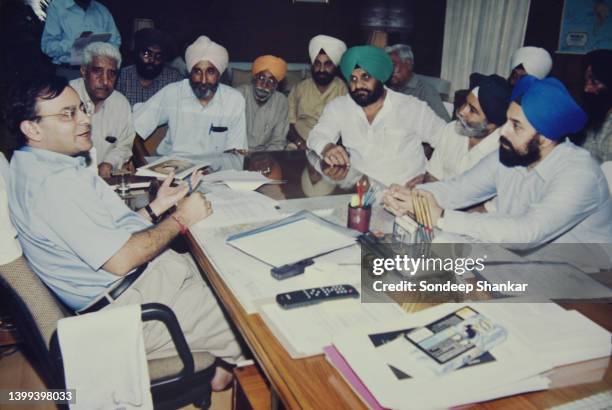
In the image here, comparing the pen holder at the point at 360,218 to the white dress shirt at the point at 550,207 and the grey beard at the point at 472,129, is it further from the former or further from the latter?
the grey beard at the point at 472,129

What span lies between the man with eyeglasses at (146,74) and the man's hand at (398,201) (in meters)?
3.00

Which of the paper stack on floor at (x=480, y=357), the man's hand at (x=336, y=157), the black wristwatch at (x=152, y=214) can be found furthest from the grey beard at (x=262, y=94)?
the paper stack on floor at (x=480, y=357)

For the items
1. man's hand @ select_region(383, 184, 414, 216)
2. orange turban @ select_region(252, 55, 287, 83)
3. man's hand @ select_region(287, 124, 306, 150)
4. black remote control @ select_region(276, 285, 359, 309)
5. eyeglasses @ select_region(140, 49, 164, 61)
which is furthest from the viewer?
eyeglasses @ select_region(140, 49, 164, 61)

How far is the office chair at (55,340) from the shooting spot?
1216 millimetres

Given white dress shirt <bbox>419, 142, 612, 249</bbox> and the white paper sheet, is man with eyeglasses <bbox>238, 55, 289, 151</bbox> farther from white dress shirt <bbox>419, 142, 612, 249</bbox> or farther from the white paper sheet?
white dress shirt <bbox>419, 142, 612, 249</bbox>

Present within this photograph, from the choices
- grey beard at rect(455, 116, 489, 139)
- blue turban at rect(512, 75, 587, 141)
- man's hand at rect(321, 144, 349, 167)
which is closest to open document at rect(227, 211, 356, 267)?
blue turban at rect(512, 75, 587, 141)

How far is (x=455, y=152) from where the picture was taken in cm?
299

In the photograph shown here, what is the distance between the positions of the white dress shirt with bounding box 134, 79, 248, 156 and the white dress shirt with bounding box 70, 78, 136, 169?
8cm

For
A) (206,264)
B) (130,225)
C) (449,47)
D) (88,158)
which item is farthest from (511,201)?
(449,47)

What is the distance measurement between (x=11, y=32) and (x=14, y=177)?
390cm

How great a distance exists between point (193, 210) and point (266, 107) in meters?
2.49

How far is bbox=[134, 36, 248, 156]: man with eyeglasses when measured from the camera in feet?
11.4

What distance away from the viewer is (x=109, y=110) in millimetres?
3381

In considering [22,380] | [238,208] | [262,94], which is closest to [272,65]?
[262,94]
